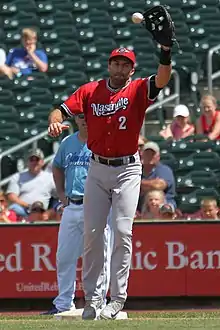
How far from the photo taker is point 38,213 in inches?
450

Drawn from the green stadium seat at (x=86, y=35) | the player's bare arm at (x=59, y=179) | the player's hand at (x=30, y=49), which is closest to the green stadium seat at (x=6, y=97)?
the player's hand at (x=30, y=49)

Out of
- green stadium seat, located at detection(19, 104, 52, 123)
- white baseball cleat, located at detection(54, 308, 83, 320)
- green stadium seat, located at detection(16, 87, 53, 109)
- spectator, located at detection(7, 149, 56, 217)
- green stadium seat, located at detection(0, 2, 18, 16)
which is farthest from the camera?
green stadium seat, located at detection(0, 2, 18, 16)

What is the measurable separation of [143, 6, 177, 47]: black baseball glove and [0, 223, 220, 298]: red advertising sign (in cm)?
353

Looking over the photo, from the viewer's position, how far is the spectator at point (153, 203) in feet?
36.1

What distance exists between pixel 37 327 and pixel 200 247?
436 cm

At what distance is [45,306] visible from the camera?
35.5ft

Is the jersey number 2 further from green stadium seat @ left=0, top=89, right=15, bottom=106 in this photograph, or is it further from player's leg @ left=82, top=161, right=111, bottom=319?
green stadium seat @ left=0, top=89, right=15, bottom=106

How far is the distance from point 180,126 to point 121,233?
214 inches

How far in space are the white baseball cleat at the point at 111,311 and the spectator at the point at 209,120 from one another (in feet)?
16.7

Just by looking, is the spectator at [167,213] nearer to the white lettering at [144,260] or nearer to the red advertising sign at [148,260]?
the red advertising sign at [148,260]

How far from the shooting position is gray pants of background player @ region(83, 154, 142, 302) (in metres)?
7.42

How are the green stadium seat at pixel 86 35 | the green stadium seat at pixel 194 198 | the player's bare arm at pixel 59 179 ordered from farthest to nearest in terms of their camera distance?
the green stadium seat at pixel 86 35 < the green stadium seat at pixel 194 198 < the player's bare arm at pixel 59 179

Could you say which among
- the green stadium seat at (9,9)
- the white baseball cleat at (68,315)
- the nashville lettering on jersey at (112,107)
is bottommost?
the white baseball cleat at (68,315)

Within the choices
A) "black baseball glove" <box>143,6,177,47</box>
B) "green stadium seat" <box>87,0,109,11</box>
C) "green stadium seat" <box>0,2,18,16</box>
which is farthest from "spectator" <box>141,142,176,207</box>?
"green stadium seat" <box>0,2,18,16</box>
